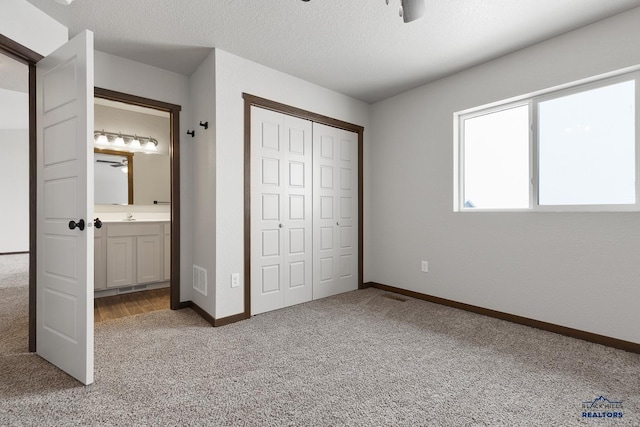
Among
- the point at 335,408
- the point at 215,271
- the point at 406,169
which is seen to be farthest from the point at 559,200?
the point at 215,271

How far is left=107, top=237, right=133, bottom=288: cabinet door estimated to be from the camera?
3598mm

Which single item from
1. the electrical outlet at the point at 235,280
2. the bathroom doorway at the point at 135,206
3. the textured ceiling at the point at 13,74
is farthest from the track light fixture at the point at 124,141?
the electrical outlet at the point at 235,280

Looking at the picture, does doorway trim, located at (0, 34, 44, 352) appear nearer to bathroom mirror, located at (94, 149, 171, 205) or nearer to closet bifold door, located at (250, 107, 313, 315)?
closet bifold door, located at (250, 107, 313, 315)

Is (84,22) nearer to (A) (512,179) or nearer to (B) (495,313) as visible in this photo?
(A) (512,179)

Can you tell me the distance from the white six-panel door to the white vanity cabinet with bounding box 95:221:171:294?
1720 mm

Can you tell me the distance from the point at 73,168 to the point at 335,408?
2050 millimetres

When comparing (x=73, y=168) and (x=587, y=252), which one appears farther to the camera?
(x=587, y=252)

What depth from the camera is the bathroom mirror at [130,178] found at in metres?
4.10

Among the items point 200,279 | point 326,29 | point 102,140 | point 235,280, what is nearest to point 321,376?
point 235,280

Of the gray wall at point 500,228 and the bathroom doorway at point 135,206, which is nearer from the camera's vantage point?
the gray wall at point 500,228

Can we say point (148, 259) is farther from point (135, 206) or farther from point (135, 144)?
point (135, 144)

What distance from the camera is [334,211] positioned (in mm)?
3787

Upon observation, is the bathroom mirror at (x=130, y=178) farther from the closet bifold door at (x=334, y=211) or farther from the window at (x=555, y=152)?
the window at (x=555, y=152)

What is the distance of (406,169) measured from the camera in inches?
147
